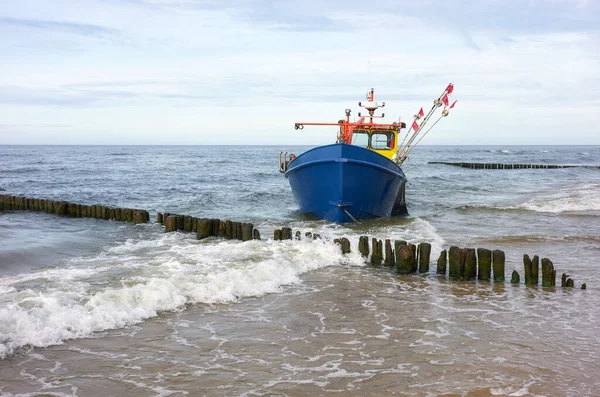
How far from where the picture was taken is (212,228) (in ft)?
50.9

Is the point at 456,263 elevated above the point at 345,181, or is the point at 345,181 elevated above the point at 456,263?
the point at 345,181

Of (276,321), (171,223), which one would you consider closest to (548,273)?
(276,321)

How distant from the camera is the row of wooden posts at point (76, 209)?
18.5 m

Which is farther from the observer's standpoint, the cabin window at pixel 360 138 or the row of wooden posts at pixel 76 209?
the cabin window at pixel 360 138

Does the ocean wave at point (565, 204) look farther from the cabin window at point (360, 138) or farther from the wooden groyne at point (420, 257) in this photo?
the wooden groyne at point (420, 257)

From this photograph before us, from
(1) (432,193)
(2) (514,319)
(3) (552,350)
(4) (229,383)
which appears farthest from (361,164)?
(1) (432,193)

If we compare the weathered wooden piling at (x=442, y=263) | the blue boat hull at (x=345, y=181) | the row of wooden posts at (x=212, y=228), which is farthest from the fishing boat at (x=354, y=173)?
the weathered wooden piling at (x=442, y=263)

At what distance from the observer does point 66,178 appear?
136ft

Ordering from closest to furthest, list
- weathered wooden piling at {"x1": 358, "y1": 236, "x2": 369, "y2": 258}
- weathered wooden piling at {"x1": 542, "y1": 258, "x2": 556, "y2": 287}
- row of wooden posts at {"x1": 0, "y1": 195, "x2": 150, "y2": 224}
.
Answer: weathered wooden piling at {"x1": 542, "y1": 258, "x2": 556, "y2": 287} < weathered wooden piling at {"x1": 358, "y1": 236, "x2": 369, "y2": 258} < row of wooden posts at {"x1": 0, "y1": 195, "x2": 150, "y2": 224}

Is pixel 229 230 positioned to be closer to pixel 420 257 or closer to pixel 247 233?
pixel 247 233

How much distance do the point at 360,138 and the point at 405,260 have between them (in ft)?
30.1

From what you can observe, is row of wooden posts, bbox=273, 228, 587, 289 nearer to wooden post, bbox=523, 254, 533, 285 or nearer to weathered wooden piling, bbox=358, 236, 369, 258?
wooden post, bbox=523, 254, 533, 285

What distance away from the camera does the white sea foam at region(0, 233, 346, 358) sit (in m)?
7.86

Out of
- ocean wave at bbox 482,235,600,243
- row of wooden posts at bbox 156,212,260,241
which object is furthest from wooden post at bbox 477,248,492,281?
row of wooden posts at bbox 156,212,260,241
